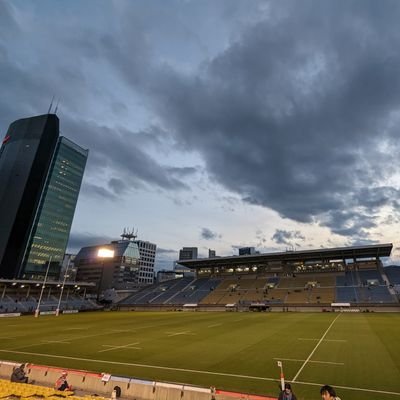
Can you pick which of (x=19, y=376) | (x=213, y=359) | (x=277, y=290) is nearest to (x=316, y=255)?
(x=277, y=290)

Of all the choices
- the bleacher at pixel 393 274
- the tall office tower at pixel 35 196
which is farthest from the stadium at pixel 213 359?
the tall office tower at pixel 35 196

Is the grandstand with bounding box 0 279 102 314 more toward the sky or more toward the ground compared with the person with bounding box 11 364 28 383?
more toward the sky

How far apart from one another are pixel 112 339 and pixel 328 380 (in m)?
20.4

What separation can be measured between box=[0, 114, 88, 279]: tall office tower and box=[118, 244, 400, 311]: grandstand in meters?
71.2

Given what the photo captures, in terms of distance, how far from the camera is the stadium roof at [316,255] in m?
81.4

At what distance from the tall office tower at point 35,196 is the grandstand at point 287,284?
71237 millimetres

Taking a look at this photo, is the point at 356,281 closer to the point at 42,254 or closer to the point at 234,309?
the point at 234,309

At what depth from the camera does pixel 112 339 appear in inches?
1080

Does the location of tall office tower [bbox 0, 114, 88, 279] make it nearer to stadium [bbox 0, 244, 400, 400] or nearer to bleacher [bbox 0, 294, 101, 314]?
bleacher [bbox 0, 294, 101, 314]

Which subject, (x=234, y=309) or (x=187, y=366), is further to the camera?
(x=234, y=309)

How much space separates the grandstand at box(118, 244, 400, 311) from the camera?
235 ft

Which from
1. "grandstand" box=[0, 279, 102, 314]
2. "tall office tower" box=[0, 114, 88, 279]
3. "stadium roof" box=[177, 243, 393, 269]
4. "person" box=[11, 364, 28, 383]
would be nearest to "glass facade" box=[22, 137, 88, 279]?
"tall office tower" box=[0, 114, 88, 279]

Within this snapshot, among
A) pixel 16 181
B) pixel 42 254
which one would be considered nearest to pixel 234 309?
pixel 42 254

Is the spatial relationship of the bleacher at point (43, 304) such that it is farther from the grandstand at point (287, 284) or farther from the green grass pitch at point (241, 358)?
the green grass pitch at point (241, 358)
